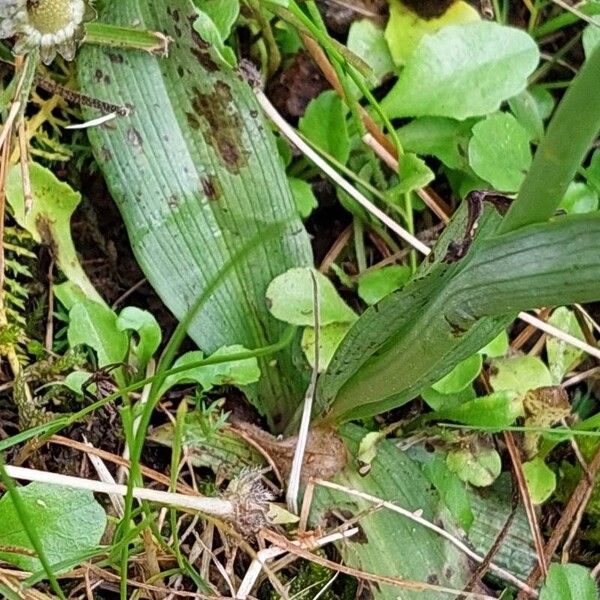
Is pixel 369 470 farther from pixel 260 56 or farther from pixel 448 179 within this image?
pixel 260 56

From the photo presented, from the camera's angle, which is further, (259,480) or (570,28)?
(570,28)

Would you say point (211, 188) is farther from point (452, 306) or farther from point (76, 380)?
point (452, 306)

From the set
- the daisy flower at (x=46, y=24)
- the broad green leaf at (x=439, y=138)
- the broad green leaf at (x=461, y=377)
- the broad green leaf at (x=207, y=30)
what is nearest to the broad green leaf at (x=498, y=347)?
the broad green leaf at (x=461, y=377)

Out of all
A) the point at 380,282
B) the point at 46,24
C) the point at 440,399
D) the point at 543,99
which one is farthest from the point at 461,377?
the point at 46,24

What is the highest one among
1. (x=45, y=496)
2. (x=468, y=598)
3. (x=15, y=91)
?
(x=15, y=91)

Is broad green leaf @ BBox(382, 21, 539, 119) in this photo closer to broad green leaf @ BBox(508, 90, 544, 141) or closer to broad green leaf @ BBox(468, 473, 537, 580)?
broad green leaf @ BBox(508, 90, 544, 141)

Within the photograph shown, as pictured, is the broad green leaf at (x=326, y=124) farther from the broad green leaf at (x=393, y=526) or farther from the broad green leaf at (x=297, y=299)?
the broad green leaf at (x=393, y=526)

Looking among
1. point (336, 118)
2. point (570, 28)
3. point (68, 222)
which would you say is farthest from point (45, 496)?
point (570, 28)
